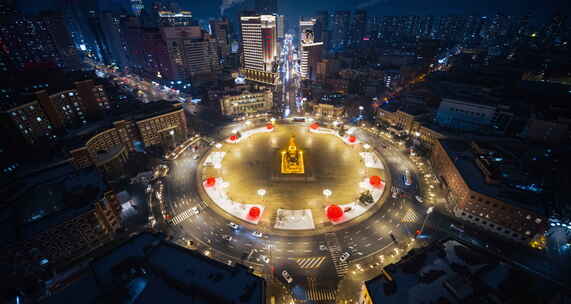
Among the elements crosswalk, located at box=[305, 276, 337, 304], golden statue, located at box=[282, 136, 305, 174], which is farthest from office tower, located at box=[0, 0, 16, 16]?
crosswalk, located at box=[305, 276, 337, 304]

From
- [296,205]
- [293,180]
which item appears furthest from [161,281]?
[293,180]

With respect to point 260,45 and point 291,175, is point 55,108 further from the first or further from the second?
point 260,45

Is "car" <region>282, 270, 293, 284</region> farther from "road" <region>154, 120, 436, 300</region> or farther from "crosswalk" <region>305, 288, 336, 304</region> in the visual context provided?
"crosswalk" <region>305, 288, 336, 304</region>

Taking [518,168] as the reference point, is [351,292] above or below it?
below

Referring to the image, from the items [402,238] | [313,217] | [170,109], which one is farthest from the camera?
[170,109]

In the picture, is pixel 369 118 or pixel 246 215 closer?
pixel 246 215

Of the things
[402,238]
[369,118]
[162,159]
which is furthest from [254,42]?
[402,238]

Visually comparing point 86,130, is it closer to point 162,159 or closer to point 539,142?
point 162,159
